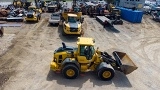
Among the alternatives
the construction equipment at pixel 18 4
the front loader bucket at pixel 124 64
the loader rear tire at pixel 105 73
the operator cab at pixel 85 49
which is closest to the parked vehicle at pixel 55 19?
the front loader bucket at pixel 124 64

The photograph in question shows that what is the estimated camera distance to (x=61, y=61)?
1211 cm

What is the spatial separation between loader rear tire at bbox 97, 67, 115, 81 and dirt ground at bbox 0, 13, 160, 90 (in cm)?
24

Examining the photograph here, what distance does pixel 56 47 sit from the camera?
1761cm

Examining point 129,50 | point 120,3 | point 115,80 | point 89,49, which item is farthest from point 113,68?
point 120,3

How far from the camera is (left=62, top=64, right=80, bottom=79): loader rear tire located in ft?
37.5

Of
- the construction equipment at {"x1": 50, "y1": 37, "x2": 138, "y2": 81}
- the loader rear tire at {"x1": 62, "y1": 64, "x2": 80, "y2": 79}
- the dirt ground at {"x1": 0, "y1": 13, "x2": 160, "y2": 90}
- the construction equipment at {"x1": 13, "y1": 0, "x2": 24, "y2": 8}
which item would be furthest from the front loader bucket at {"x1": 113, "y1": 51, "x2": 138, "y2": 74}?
the construction equipment at {"x1": 13, "y1": 0, "x2": 24, "y2": 8}

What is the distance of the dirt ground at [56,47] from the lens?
1145 cm

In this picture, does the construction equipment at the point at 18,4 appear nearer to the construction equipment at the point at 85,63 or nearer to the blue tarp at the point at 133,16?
the blue tarp at the point at 133,16

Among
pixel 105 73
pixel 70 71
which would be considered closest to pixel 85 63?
pixel 70 71

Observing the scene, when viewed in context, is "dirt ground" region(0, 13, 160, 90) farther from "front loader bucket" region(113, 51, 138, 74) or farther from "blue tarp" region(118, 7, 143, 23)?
"blue tarp" region(118, 7, 143, 23)

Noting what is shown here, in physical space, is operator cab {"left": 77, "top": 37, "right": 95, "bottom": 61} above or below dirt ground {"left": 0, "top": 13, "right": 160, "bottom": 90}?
above

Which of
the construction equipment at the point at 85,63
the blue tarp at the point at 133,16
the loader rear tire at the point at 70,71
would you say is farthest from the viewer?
the blue tarp at the point at 133,16

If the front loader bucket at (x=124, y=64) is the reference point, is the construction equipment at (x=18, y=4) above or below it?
above

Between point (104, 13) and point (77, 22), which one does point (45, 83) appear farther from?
point (104, 13)
